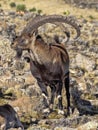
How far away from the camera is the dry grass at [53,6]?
189 ft

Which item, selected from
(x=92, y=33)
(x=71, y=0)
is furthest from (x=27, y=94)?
(x=71, y=0)

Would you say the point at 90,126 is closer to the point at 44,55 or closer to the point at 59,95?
the point at 44,55

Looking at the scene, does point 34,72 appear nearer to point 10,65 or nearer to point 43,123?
point 43,123

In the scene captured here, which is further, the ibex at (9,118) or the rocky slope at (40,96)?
the rocky slope at (40,96)

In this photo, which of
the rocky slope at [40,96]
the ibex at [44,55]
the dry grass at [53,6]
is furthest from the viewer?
the dry grass at [53,6]

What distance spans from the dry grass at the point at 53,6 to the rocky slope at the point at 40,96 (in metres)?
33.8

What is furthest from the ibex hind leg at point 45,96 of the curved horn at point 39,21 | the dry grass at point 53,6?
the dry grass at point 53,6

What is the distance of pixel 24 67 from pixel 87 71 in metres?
2.27

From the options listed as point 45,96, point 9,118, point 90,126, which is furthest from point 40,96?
point 90,126

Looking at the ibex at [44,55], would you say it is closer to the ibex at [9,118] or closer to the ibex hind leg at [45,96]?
the ibex hind leg at [45,96]

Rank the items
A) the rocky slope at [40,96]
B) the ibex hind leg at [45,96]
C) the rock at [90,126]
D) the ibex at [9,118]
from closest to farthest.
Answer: the rock at [90,126] → the ibex at [9,118] → the rocky slope at [40,96] → the ibex hind leg at [45,96]

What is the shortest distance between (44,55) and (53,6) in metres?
49.7

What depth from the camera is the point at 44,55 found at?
41.2ft

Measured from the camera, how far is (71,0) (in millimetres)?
68625
